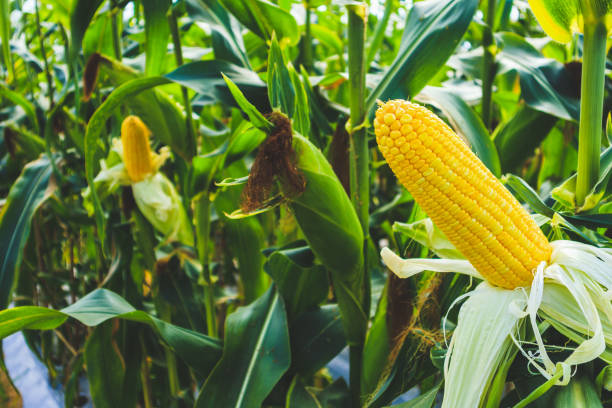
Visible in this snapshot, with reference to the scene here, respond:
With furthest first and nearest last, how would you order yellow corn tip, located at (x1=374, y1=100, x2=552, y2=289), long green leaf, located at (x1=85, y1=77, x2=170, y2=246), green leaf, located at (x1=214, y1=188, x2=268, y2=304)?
1. green leaf, located at (x1=214, y1=188, x2=268, y2=304)
2. long green leaf, located at (x1=85, y1=77, x2=170, y2=246)
3. yellow corn tip, located at (x1=374, y1=100, x2=552, y2=289)

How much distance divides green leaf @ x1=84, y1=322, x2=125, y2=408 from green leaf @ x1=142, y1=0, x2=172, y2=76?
678 millimetres

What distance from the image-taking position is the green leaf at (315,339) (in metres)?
1.08

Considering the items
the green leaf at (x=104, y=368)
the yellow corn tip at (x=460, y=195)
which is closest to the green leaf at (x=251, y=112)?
the yellow corn tip at (x=460, y=195)

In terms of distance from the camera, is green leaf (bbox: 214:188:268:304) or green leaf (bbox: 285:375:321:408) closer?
green leaf (bbox: 285:375:321:408)

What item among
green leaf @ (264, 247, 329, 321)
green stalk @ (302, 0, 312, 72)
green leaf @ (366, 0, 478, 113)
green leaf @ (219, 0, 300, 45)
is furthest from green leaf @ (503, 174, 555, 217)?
green stalk @ (302, 0, 312, 72)

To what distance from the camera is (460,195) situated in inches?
21.8

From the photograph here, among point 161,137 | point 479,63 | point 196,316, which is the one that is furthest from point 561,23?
point 196,316

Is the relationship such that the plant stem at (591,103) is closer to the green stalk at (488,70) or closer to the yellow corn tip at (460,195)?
the yellow corn tip at (460,195)

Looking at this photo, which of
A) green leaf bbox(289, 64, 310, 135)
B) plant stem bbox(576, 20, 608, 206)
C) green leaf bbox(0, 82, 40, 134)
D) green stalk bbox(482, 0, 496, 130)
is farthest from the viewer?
green leaf bbox(0, 82, 40, 134)

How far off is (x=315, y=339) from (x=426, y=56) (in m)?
0.67

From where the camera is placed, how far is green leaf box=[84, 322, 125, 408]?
118cm

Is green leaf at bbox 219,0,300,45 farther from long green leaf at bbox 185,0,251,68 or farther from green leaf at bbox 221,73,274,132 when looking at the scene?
green leaf at bbox 221,73,274,132

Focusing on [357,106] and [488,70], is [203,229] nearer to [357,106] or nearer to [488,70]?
[357,106]

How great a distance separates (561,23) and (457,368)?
52 centimetres
